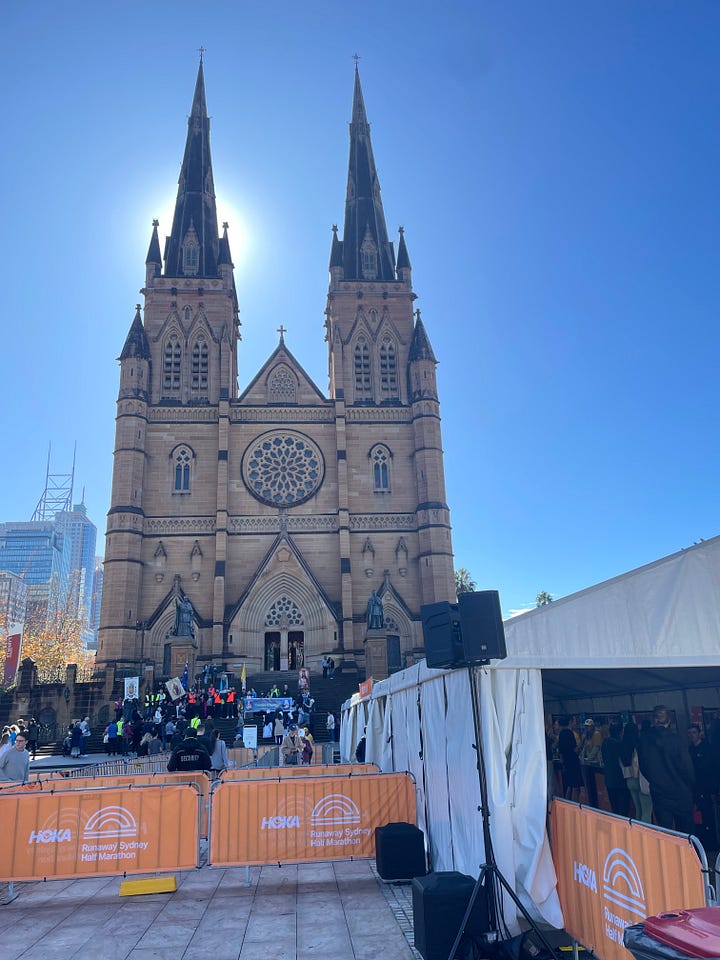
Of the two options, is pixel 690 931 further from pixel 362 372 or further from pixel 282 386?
pixel 362 372

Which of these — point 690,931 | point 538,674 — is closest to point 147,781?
point 538,674

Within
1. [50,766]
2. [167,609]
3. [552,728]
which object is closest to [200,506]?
[167,609]

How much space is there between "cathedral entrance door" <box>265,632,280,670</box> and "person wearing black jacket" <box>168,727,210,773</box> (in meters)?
24.1

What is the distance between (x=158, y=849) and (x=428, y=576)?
27252 millimetres

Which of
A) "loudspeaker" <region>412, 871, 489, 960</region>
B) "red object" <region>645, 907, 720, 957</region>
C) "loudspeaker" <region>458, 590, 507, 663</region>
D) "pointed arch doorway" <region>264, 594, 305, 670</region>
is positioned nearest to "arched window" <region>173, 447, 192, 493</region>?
"pointed arch doorway" <region>264, 594, 305, 670</region>

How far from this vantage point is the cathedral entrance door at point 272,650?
34094 millimetres

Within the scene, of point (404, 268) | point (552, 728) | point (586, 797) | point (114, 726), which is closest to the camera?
point (586, 797)

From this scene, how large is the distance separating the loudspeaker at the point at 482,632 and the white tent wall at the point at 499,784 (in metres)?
0.40

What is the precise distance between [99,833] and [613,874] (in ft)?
18.2

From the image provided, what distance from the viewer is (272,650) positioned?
3438cm

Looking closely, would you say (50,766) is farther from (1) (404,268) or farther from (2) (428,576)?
(1) (404,268)

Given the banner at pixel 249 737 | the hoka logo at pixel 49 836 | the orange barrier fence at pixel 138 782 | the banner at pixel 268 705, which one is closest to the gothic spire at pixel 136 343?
the banner at pixel 268 705

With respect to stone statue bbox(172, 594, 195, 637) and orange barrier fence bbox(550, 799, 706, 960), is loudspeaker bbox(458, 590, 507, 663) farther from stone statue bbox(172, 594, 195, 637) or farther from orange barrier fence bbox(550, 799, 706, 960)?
stone statue bbox(172, 594, 195, 637)

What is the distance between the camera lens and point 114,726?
22.8 meters
